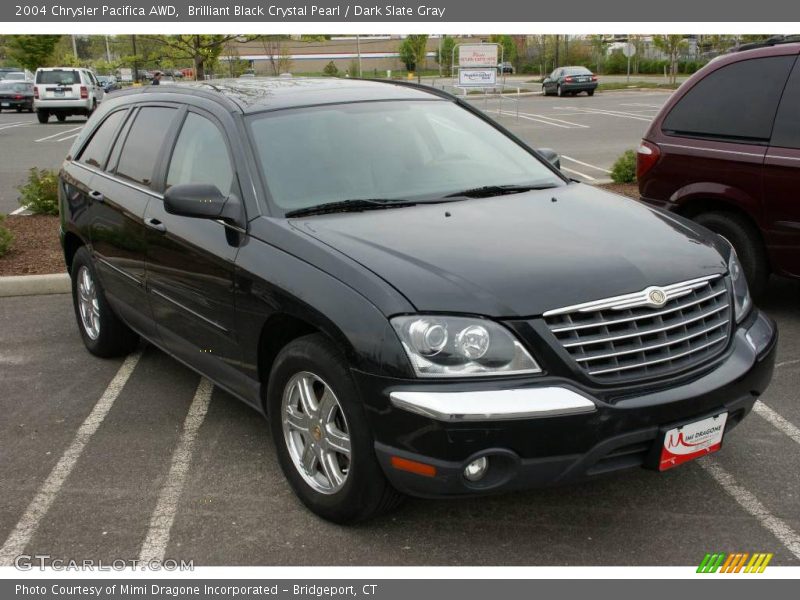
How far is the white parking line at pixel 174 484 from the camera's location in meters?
3.66

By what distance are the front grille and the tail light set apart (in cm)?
330

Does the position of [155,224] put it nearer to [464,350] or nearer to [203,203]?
[203,203]

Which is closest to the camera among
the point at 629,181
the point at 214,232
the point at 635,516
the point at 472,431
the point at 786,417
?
the point at 472,431

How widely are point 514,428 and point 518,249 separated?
32.1 inches

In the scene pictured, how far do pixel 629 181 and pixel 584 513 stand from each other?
340 inches

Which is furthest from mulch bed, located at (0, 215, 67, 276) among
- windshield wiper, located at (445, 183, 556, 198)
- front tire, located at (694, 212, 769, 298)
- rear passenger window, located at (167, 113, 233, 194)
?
front tire, located at (694, 212, 769, 298)

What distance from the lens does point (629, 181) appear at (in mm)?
11805

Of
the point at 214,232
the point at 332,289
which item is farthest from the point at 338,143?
the point at 332,289

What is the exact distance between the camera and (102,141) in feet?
19.5

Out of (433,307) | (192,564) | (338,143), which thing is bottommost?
(192,564)

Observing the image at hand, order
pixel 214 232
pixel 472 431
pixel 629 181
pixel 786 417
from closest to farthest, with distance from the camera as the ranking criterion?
pixel 472 431 → pixel 214 232 → pixel 786 417 → pixel 629 181

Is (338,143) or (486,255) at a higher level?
(338,143)

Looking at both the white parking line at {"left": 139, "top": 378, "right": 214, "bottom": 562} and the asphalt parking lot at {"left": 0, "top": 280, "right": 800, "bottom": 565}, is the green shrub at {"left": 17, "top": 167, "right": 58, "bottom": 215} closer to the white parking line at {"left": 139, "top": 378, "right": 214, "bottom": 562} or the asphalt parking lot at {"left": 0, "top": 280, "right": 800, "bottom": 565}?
the asphalt parking lot at {"left": 0, "top": 280, "right": 800, "bottom": 565}

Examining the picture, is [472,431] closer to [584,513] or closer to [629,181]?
[584,513]
